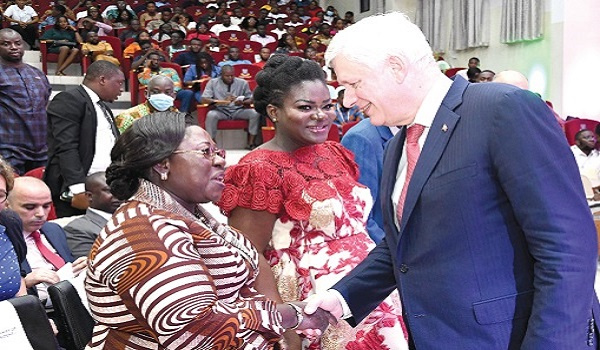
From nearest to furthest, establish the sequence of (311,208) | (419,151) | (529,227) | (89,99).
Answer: (529,227) < (419,151) < (311,208) < (89,99)

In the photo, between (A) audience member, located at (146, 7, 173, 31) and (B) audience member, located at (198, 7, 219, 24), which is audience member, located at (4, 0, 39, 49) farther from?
(B) audience member, located at (198, 7, 219, 24)

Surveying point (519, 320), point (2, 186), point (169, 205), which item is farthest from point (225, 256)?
point (2, 186)

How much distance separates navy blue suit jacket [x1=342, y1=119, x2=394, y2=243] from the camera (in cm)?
260

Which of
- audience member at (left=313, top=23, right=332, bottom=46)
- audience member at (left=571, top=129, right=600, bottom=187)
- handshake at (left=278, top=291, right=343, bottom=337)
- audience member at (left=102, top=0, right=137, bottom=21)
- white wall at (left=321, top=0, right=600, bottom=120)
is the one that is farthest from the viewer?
audience member at (left=313, top=23, right=332, bottom=46)

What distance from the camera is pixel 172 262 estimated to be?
1.58 meters

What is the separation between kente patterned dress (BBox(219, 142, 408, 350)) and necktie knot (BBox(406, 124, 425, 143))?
2.26ft

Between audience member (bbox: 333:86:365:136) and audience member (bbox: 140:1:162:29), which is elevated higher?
audience member (bbox: 140:1:162:29)

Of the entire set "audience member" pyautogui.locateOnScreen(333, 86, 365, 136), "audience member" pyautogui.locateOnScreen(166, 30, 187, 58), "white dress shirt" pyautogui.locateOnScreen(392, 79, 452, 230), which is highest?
"white dress shirt" pyautogui.locateOnScreen(392, 79, 452, 230)

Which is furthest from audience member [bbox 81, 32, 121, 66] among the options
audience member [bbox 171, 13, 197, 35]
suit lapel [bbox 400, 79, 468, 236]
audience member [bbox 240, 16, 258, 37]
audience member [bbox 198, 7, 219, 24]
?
suit lapel [bbox 400, 79, 468, 236]

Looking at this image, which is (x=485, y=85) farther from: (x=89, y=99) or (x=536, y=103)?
(x=89, y=99)

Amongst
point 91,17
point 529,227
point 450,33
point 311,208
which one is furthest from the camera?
point 450,33

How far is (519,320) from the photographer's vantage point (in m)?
1.43

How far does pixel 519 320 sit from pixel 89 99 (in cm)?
361

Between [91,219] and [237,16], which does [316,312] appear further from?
[237,16]
